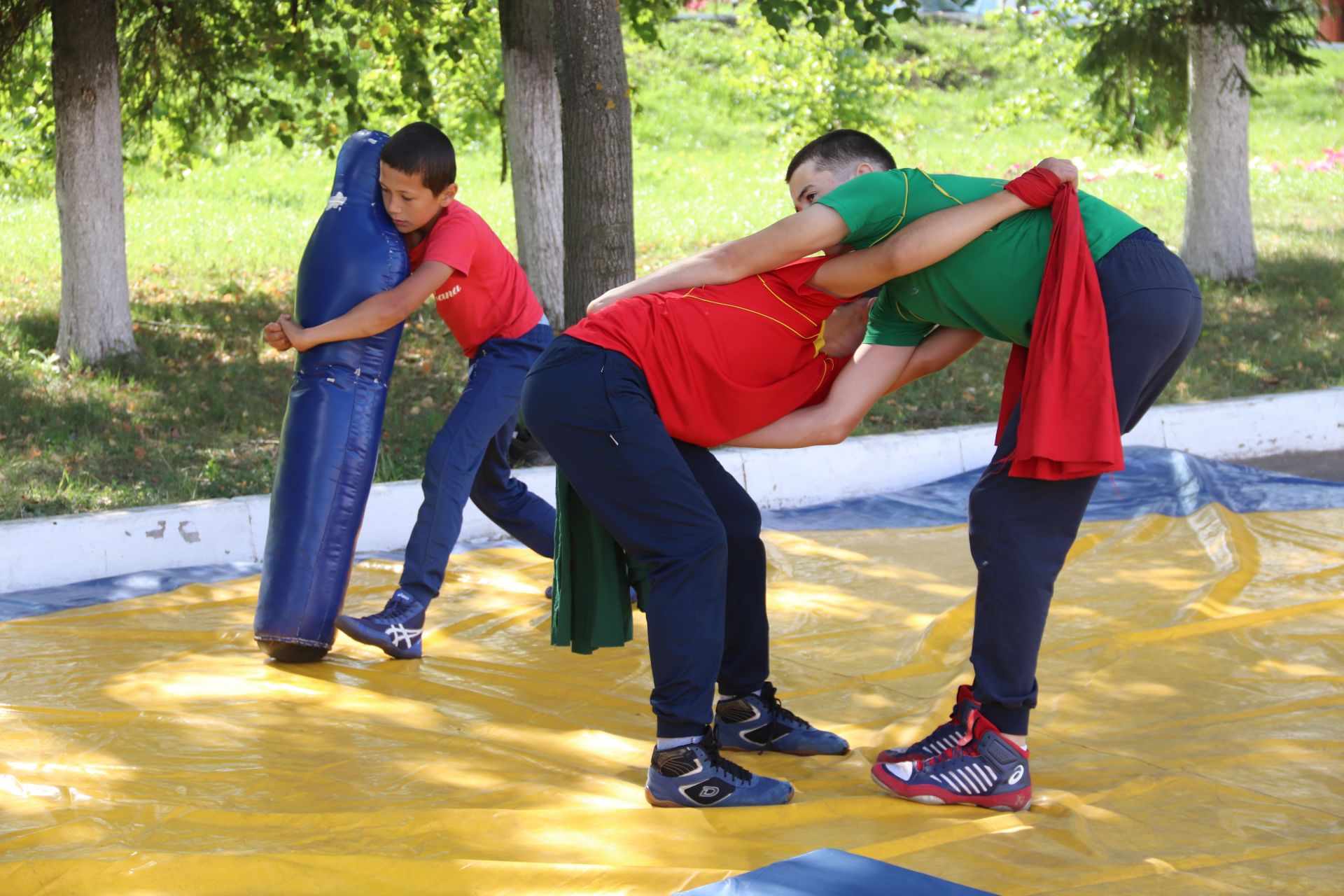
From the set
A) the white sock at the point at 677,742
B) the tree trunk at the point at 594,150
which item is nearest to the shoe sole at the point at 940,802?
the white sock at the point at 677,742

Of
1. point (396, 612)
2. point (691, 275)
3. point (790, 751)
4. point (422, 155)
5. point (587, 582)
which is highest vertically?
point (422, 155)

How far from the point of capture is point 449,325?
441cm

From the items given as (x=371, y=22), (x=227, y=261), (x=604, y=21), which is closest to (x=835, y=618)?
(x=604, y=21)

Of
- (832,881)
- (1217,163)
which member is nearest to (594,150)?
(832,881)

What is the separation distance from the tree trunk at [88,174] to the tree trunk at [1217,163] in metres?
8.15

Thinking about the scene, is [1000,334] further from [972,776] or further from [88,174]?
[88,174]

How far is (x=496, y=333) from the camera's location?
4.52 meters

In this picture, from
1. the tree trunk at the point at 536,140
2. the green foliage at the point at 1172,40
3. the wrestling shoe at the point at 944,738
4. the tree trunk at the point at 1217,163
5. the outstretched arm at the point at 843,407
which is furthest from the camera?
the tree trunk at the point at 1217,163

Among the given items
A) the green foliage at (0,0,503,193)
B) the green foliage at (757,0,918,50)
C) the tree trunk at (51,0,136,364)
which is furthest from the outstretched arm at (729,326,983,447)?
the green foliage at (0,0,503,193)

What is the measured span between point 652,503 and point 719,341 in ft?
1.36

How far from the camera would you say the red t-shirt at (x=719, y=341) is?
3.02m

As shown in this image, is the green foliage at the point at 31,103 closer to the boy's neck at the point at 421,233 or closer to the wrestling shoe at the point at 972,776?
the boy's neck at the point at 421,233

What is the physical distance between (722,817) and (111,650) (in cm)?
235

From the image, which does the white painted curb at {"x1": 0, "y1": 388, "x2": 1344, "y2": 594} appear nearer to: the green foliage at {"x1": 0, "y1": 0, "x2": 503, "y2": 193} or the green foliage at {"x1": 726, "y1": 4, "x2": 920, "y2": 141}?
the green foliage at {"x1": 0, "y1": 0, "x2": 503, "y2": 193}
